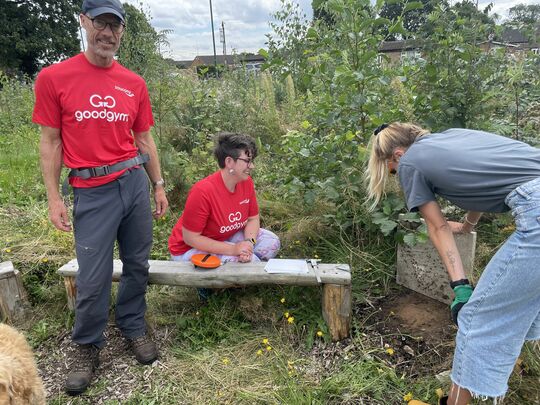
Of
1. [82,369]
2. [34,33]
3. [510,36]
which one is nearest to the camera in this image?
[82,369]

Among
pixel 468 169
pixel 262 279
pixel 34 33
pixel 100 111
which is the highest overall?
pixel 34 33

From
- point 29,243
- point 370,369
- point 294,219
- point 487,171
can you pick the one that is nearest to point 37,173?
point 29,243

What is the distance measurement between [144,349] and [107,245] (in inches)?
29.8

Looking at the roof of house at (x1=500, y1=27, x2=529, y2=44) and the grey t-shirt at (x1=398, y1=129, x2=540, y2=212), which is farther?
the roof of house at (x1=500, y1=27, x2=529, y2=44)

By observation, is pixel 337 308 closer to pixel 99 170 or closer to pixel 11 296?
pixel 99 170

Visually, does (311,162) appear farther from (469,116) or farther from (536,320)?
(536,320)

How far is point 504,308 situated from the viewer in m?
1.69

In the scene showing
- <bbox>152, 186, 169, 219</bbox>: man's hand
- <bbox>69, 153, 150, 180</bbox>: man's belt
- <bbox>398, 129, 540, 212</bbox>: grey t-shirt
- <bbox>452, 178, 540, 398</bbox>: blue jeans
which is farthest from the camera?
<bbox>152, 186, 169, 219</bbox>: man's hand

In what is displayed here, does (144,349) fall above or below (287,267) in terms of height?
below

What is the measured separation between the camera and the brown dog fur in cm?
165

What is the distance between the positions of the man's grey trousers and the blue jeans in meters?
1.84

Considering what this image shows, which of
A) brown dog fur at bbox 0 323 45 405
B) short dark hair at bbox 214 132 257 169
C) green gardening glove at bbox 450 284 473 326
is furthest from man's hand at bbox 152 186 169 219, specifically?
green gardening glove at bbox 450 284 473 326

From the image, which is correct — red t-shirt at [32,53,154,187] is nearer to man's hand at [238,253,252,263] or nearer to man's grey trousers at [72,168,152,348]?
man's grey trousers at [72,168,152,348]

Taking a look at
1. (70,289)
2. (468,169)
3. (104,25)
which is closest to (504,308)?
(468,169)
